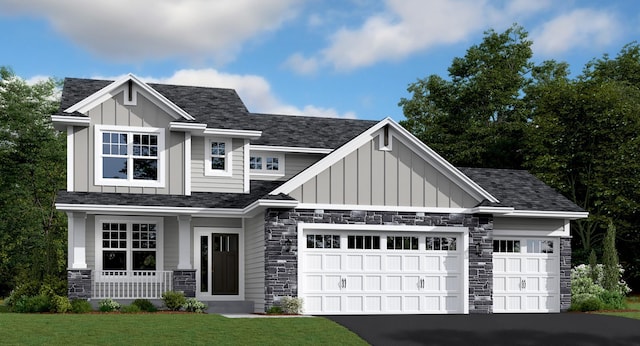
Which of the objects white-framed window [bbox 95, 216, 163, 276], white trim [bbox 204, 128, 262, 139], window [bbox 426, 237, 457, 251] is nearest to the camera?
window [bbox 426, 237, 457, 251]

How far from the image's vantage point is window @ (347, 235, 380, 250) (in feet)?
78.8

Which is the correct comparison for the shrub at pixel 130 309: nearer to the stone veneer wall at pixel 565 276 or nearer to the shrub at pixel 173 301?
the shrub at pixel 173 301

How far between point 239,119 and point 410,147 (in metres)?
6.25

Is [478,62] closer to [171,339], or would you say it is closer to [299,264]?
→ [299,264]

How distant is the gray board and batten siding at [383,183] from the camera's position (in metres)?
23.6

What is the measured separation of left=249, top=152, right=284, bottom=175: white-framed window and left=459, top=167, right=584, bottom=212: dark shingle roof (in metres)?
6.79

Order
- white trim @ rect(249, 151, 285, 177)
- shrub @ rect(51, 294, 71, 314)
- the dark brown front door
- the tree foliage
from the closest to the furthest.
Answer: shrub @ rect(51, 294, 71, 314) < the dark brown front door < white trim @ rect(249, 151, 285, 177) < the tree foliage

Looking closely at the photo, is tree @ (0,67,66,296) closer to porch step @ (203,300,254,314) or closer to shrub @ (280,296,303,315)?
porch step @ (203,300,254,314)

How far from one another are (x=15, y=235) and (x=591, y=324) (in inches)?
1364

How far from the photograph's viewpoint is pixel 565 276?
2677cm

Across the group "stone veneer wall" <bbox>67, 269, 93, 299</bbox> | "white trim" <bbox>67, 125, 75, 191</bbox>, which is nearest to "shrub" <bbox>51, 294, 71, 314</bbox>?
"stone veneer wall" <bbox>67, 269, 93, 299</bbox>

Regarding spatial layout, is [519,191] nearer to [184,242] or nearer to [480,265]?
[480,265]

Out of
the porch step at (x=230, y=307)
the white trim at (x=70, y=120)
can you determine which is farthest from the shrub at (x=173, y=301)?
the white trim at (x=70, y=120)

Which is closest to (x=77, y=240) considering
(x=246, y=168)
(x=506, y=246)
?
(x=246, y=168)
